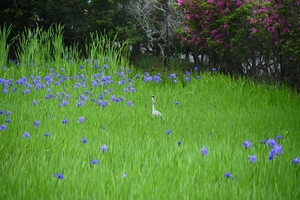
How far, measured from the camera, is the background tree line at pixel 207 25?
8.42m

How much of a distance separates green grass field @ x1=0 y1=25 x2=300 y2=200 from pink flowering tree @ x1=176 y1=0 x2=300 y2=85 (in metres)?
2.07

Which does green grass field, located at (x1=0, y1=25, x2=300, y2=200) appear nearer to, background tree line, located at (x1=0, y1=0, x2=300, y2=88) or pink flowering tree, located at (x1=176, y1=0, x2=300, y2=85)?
pink flowering tree, located at (x1=176, y1=0, x2=300, y2=85)

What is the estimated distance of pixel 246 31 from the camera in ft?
32.7

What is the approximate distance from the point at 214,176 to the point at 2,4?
49.0 ft

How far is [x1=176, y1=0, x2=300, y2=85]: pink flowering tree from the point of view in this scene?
8125 millimetres

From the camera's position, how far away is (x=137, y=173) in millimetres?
2840

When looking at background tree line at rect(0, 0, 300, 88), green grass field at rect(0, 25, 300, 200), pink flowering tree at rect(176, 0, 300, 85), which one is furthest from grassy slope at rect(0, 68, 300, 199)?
background tree line at rect(0, 0, 300, 88)

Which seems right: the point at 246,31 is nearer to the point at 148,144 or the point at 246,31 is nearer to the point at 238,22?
the point at 238,22

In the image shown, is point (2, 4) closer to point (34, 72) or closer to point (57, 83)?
point (34, 72)

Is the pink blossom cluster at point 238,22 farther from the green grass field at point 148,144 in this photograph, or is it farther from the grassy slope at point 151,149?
the grassy slope at point 151,149

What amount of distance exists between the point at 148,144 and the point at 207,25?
8.11m

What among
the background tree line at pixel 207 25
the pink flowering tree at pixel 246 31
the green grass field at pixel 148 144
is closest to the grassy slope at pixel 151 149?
the green grass field at pixel 148 144

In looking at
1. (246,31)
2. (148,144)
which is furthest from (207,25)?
(148,144)

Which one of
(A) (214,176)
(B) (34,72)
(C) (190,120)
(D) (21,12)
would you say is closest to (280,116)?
(C) (190,120)
